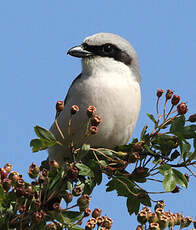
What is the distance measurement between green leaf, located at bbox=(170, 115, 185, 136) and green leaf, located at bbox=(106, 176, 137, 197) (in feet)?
2.06

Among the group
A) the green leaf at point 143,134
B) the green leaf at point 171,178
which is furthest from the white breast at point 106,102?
the green leaf at point 171,178

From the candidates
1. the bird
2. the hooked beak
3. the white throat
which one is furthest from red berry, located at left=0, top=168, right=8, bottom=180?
the hooked beak

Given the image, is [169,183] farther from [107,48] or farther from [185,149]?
[107,48]

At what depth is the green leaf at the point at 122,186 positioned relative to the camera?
4.36 metres

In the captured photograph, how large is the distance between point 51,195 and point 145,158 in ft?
3.72

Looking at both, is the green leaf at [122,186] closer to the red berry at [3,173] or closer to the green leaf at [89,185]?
the green leaf at [89,185]

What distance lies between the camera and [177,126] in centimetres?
426

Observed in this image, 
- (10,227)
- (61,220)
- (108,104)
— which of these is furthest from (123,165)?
(108,104)

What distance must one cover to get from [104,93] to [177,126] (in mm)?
1883

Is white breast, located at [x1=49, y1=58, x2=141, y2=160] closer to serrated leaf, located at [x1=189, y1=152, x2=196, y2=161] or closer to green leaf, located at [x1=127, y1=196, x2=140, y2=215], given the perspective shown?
green leaf, located at [x1=127, y1=196, x2=140, y2=215]

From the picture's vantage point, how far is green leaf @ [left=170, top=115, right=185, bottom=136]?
13.9ft

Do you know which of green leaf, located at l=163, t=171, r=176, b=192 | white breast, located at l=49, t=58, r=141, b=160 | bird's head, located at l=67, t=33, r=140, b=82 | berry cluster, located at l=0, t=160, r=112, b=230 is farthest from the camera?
bird's head, located at l=67, t=33, r=140, b=82

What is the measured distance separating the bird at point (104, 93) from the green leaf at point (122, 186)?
1.21 m

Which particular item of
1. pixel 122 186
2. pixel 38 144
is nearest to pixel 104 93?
pixel 122 186
